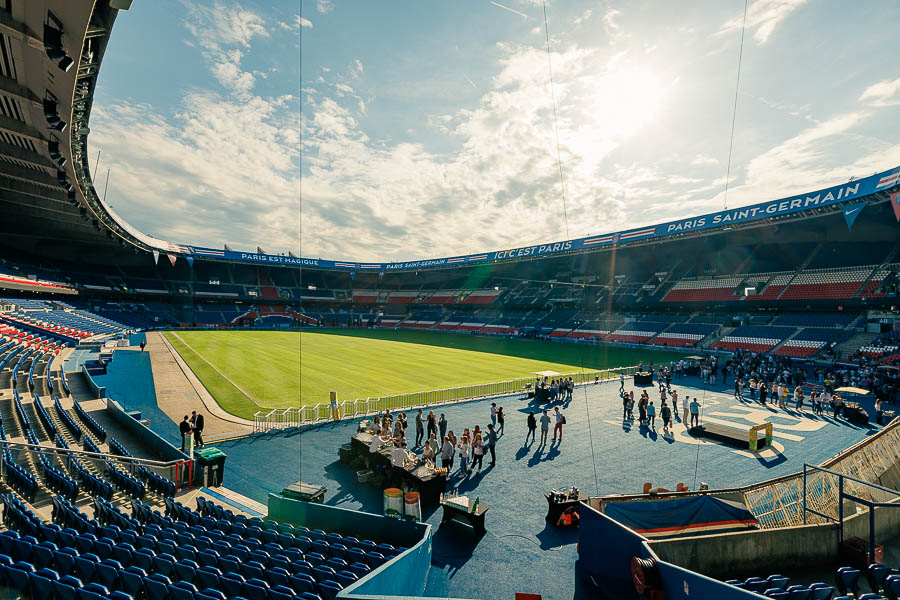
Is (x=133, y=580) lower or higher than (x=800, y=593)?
higher

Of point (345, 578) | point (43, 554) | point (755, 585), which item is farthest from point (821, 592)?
point (43, 554)

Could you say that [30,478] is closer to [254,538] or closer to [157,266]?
[254,538]

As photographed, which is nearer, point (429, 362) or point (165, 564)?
point (165, 564)

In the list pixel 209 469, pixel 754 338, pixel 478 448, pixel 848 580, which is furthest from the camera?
pixel 754 338

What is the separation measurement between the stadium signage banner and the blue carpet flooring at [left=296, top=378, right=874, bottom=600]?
39.2 ft

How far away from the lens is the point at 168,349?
39.1 metres

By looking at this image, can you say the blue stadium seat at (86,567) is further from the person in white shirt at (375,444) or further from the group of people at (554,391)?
the group of people at (554,391)

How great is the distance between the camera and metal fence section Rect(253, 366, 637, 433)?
1759 cm

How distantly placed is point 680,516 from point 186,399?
2241 cm

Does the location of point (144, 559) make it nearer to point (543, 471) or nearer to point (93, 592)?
point (93, 592)

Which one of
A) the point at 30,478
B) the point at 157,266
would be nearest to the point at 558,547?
the point at 30,478

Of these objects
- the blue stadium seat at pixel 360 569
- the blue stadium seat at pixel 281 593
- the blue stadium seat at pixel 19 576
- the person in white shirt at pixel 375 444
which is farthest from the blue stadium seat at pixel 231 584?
the person in white shirt at pixel 375 444

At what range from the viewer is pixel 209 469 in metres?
11.8

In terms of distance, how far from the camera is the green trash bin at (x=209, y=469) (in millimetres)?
11695
